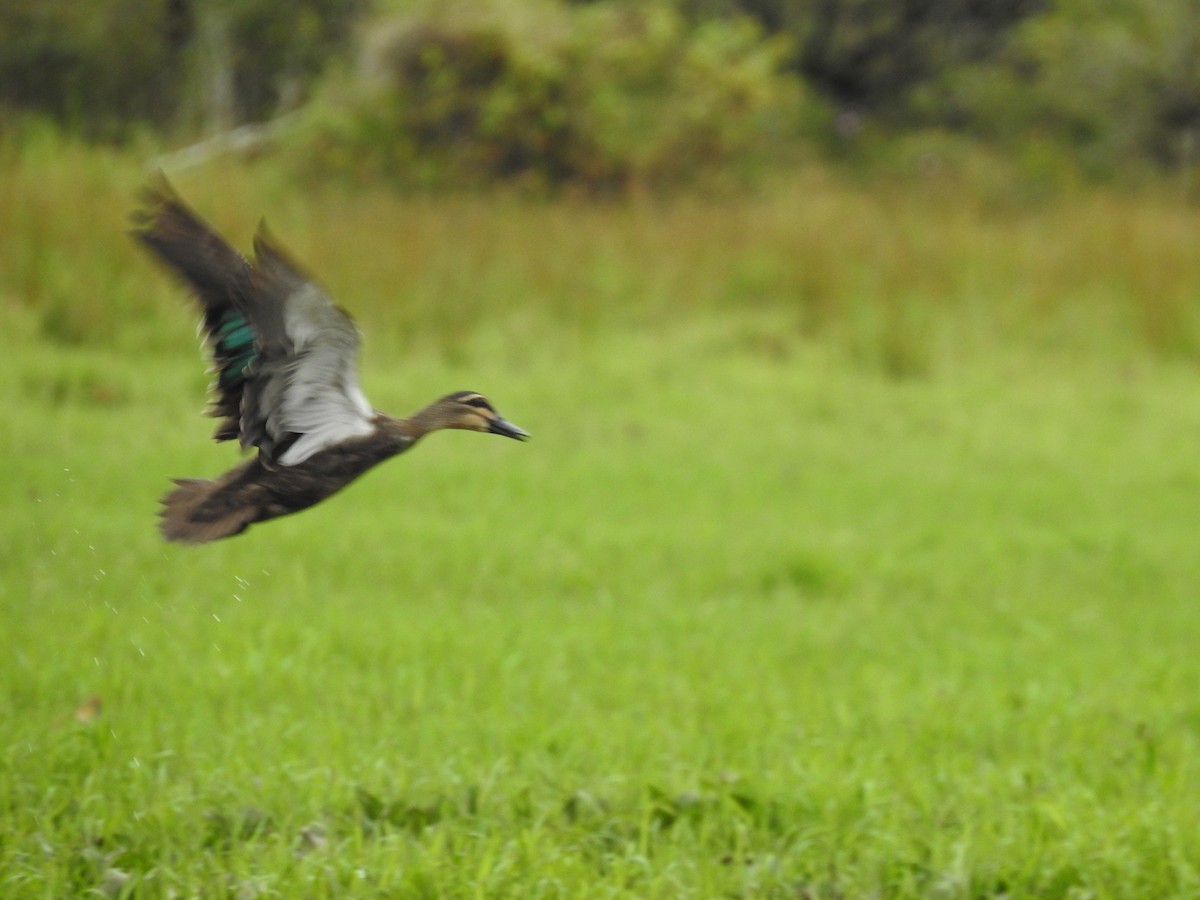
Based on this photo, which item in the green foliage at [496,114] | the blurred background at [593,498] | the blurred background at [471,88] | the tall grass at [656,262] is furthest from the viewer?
the green foliage at [496,114]

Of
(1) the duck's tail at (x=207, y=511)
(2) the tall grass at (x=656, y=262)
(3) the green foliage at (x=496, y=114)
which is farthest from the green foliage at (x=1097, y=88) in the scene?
(1) the duck's tail at (x=207, y=511)

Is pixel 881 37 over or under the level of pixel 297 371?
over

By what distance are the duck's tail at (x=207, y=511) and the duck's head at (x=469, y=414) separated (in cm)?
40

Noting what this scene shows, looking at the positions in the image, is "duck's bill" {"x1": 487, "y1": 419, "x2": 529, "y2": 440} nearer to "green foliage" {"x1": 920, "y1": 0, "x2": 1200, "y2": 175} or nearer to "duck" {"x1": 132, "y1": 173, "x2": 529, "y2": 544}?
"duck" {"x1": 132, "y1": 173, "x2": 529, "y2": 544}

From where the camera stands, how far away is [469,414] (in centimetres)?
282

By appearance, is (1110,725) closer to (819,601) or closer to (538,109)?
(819,601)

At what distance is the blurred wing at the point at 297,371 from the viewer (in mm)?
2504

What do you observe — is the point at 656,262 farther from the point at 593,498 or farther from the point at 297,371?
the point at 297,371

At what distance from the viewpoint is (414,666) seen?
169 inches

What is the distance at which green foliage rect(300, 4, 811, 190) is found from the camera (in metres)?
13.9

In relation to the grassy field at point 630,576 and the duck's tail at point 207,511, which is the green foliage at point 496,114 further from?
the duck's tail at point 207,511

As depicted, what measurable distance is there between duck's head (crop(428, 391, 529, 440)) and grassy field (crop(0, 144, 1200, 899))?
2.94 feet

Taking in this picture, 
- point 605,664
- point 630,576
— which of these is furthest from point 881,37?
point 605,664

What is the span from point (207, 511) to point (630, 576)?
318 cm
